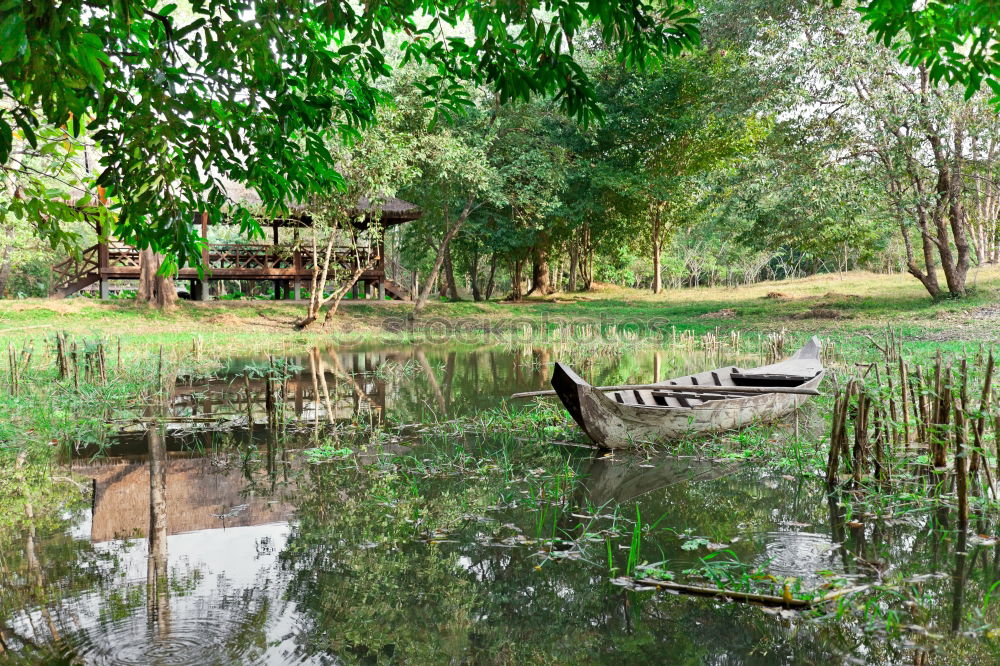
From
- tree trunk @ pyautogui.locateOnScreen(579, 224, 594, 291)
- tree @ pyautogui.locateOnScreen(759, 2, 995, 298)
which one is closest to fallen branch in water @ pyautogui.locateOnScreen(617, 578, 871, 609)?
tree @ pyautogui.locateOnScreen(759, 2, 995, 298)

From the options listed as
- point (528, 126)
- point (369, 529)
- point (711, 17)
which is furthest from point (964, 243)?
point (369, 529)

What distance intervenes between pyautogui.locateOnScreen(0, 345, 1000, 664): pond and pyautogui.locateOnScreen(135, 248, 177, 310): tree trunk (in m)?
17.3

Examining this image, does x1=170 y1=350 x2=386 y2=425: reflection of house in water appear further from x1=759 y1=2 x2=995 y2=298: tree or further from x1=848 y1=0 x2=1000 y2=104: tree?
x1=759 y1=2 x2=995 y2=298: tree

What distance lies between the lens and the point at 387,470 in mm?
6637

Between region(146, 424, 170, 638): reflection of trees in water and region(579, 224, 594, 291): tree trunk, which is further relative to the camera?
region(579, 224, 594, 291): tree trunk

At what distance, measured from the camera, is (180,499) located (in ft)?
18.9

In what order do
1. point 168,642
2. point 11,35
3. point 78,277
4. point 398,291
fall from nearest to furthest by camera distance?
point 11,35 < point 168,642 < point 78,277 < point 398,291

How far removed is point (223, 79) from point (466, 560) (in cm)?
312

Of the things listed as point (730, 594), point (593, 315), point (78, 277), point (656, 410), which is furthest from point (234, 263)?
point (730, 594)

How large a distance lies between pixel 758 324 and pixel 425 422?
17.7 metres

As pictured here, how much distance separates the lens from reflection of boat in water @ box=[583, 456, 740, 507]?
235 inches

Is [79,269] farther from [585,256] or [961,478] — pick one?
[961,478]

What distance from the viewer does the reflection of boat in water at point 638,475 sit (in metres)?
5.96

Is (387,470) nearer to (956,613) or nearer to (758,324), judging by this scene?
(956,613)
